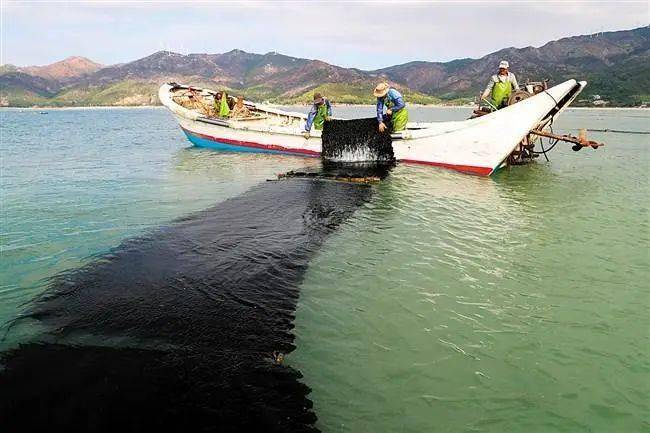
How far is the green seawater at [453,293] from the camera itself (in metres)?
4.11

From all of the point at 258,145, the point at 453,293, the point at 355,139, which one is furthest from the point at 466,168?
the point at 453,293

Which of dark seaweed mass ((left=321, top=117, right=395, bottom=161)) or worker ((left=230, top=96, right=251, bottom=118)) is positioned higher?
worker ((left=230, top=96, right=251, bottom=118))

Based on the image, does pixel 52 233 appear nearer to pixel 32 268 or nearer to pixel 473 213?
pixel 32 268

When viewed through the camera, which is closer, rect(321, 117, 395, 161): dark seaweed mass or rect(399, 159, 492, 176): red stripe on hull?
rect(399, 159, 492, 176): red stripe on hull

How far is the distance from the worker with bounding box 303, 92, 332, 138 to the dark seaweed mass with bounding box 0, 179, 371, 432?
11025 millimetres

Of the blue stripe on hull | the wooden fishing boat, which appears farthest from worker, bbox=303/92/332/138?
the blue stripe on hull

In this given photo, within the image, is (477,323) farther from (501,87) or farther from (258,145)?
(258,145)

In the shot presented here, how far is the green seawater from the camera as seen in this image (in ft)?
13.5

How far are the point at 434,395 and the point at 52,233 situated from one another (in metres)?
9.30

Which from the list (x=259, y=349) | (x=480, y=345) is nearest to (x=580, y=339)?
(x=480, y=345)

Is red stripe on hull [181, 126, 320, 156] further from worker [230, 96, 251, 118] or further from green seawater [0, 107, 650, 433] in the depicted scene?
green seawater [0, 107, 650, 433]

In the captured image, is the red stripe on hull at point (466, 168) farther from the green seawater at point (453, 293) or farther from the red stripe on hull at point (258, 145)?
the red stripe on hull at point (258, 145)

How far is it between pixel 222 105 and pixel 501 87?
14297mm

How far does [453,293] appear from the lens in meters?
6.32
